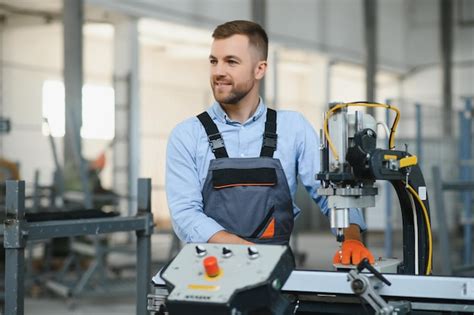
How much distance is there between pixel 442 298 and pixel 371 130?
0.42m

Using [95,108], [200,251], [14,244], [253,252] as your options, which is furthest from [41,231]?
[95,108]

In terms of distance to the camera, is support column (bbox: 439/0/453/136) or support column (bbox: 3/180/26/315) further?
support column (bbox: 439/0/453/136)

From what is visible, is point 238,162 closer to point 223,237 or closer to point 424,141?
point 223,237

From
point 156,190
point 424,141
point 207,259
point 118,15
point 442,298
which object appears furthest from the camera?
point 156,190

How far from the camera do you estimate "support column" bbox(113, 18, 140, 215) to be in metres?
8.70

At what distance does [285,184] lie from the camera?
2082mm

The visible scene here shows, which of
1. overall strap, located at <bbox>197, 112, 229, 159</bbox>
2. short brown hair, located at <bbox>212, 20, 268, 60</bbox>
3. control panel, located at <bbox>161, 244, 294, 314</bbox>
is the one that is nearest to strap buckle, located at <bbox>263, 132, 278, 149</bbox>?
overall strap, located at <bbox>197, 112, 229, 159</bbox>

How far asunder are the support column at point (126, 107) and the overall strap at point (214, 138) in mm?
6516

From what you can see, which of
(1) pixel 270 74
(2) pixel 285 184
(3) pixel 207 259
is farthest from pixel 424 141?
(3) pixel 207 259

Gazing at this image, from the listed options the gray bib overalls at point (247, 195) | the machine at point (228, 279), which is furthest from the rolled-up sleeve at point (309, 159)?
the machine at point (228, 279)

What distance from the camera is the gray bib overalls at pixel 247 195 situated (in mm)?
2023

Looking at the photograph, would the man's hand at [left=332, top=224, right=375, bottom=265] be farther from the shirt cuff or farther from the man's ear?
the man's ear

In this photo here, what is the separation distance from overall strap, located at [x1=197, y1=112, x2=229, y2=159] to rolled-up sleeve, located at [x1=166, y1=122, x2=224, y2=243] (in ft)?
0.14

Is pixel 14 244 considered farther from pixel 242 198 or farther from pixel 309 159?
pixel 309 159
